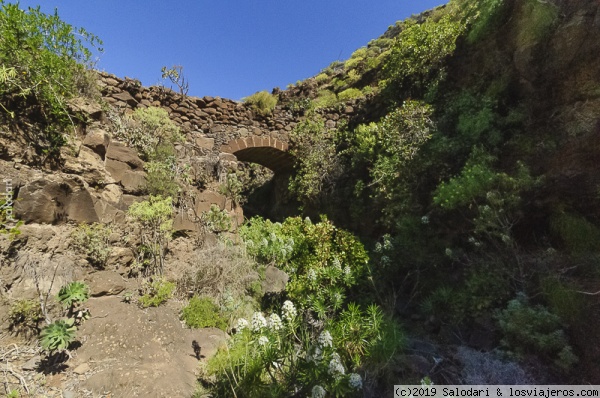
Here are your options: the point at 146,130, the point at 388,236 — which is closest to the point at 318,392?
the point at 388,236

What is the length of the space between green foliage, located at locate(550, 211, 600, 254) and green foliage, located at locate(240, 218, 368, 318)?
8.69 ft

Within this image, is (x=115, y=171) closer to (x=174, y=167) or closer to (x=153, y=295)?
(x=174, y=167)

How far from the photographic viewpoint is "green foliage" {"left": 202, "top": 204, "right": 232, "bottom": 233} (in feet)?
19.9

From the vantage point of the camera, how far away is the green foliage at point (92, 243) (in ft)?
13.3

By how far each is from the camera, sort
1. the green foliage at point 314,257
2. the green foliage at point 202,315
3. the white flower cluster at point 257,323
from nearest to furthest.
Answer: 1. the white flower cluster at point 257,323
2. the green foliage at point 202,315
3. the green foliage at point 314,257

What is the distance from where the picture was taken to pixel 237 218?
714 cm

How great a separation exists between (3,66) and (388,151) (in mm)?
6047

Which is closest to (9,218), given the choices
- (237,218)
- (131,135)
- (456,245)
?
(131,135)

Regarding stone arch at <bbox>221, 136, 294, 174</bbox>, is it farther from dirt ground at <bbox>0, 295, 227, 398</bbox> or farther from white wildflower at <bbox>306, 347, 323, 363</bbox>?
white wildflower at <bbox>306, 347, 323, 363</bbox>

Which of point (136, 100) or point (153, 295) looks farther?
point (136, 100)

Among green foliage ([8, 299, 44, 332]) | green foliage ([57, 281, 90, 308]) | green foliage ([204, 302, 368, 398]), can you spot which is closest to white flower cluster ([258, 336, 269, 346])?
green foliage ([204, 302, 368, 398])

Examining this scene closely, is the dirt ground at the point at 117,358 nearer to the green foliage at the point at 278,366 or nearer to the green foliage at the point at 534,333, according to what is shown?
the green foliage at the point at 278,366

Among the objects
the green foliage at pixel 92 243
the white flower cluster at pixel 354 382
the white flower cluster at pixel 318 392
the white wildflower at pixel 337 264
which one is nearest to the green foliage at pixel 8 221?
the green foliage at pixel 92 243

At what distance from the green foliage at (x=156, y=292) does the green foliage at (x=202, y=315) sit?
13.3 inches
